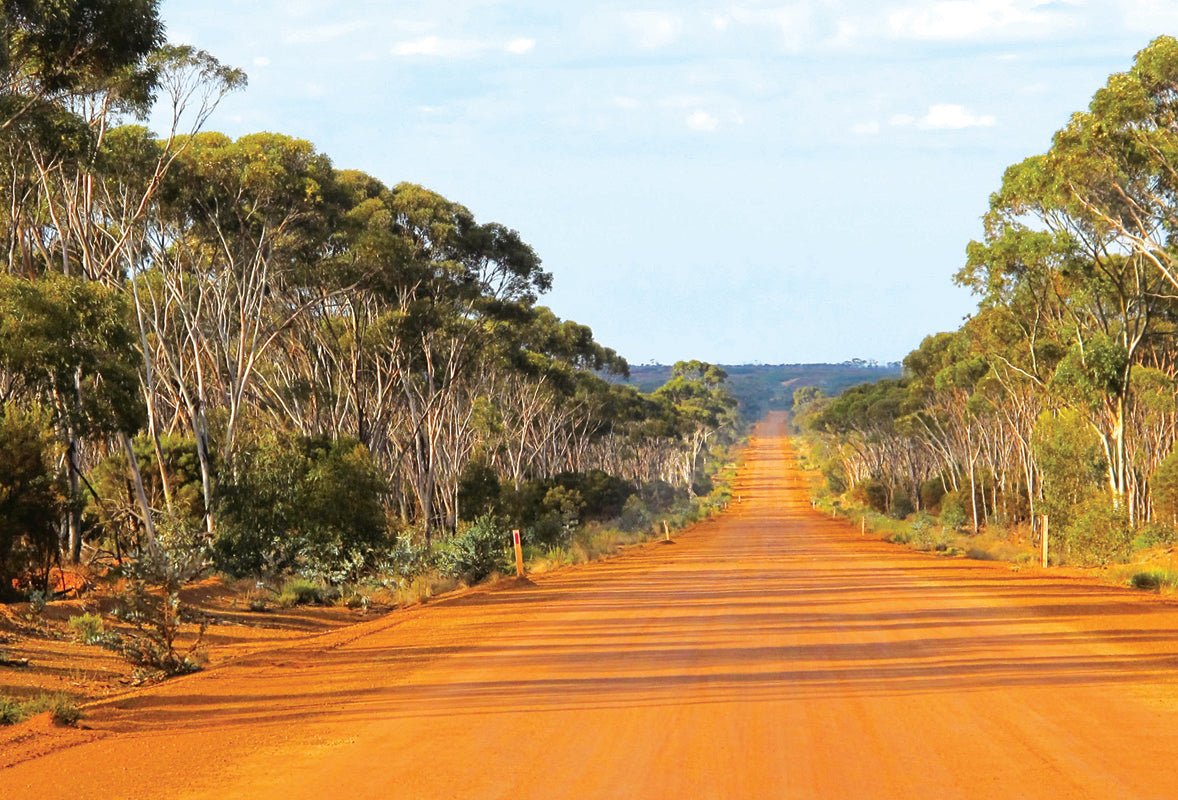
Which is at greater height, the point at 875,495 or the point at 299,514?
the point at 299,514

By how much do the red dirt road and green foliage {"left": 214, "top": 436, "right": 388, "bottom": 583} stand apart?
5672 millimetres

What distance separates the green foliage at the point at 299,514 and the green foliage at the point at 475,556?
1.73 m

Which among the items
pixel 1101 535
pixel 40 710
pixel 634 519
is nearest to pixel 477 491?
pixel 634 519

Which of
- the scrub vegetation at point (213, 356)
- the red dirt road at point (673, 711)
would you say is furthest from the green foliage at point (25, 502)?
the red dirt road at point (673, 711)

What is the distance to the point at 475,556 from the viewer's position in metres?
28.0

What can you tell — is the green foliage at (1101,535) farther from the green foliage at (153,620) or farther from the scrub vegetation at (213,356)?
the green foliage at (153,620)

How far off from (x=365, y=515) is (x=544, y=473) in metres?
44.2

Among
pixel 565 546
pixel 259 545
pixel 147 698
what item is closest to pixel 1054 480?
pixel 565 546

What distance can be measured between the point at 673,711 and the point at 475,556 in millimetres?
18300

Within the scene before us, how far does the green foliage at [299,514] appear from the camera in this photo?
2402cm

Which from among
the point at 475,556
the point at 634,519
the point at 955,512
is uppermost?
the point at 475,556

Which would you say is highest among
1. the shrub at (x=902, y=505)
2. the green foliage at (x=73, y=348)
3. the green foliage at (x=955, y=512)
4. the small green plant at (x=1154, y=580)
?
the green foliage at (x=73, y=348)

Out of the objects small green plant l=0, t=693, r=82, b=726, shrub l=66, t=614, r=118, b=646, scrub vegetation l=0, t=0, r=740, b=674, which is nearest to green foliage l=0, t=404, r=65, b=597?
scrub vegetation l=0, t=0, r=740, b=674

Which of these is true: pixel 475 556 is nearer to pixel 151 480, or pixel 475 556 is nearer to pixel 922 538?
pixel 151 480
